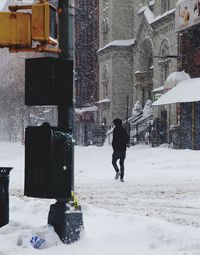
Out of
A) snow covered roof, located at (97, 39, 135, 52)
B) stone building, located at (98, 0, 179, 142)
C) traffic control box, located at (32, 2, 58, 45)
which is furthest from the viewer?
snow covered roof, located at (97, 39, 135, 52)

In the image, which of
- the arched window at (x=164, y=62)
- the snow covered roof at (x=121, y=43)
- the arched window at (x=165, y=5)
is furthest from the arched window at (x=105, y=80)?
the arched window at (x=165, y=5)

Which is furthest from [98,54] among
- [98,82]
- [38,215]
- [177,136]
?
[38,215]

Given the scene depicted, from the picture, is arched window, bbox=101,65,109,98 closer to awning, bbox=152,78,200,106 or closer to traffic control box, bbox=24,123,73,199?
awning, bbox=152,78,200,106

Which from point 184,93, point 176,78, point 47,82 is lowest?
point 47,82

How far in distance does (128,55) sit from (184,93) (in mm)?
16642

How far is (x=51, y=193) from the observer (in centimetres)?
657

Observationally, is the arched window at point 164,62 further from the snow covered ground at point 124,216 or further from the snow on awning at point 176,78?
the snow covered ground at point 124,216

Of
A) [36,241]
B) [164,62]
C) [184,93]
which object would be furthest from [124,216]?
[164,62]

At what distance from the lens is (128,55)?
4488 cm

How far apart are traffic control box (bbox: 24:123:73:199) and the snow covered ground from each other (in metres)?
0.61

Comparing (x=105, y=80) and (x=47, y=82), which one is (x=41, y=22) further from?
(x=105, y=80)

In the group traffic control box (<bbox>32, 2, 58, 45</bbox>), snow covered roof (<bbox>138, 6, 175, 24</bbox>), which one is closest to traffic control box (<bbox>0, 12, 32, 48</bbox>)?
traffic control box (<bbox>32, 2, 58, 45</bbox>)

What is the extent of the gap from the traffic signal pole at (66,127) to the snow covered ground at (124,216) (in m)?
0.12

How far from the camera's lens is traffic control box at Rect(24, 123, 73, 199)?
654 cm
